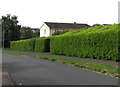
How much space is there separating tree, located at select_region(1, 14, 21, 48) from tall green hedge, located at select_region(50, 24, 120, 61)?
42985mm

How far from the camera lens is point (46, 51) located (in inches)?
1307

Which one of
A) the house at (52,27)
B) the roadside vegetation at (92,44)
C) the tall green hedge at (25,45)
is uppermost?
the house at (52,27)

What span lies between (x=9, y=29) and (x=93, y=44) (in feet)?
172

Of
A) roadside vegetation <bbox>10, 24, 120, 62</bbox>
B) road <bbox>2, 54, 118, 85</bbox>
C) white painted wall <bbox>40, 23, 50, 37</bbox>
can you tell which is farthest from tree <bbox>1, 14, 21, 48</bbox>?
road <bbox>2, 54, 118, 85</bbox>

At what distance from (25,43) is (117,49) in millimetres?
28916

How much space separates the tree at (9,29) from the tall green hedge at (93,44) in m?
43.0

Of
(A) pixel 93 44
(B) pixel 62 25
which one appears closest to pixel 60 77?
(A) pixel 93 44

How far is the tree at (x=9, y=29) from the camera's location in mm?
67312

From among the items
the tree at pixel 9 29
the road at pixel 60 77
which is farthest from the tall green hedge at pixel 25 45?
the road at pixel 60 77

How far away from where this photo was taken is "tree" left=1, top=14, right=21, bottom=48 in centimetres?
6731

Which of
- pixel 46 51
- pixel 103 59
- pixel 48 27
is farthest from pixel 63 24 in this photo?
pixel 103 59

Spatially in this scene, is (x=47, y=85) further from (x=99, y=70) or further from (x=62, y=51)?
(x=62, y=51)

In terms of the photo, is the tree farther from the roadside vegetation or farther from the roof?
the roadside vegetation

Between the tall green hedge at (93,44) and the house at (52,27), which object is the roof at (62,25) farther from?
the tall green hedge at (93,44)
